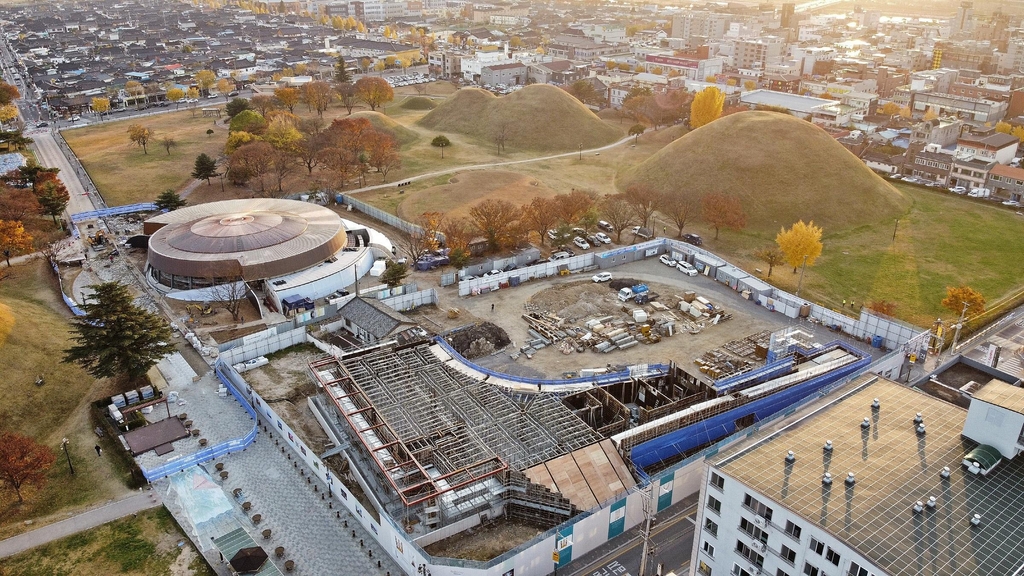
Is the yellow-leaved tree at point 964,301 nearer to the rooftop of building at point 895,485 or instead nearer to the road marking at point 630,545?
the rooftop of building at point 895,485

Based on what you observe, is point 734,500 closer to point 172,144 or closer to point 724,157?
point 724,157

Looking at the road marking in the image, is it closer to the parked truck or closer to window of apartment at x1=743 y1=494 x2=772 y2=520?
window of apartment at x1=743 y1=494 x2=772 y2=520

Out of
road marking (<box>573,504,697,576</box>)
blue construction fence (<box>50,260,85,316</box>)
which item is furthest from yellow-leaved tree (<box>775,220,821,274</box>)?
blue construction fence (<box>50,260,85,316</box>)

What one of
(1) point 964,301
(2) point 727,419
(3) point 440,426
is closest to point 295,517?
(3) point 440,426

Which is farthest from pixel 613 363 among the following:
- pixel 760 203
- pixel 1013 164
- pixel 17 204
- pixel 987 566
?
pixel 1013 164

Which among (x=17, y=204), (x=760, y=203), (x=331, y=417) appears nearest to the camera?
(x=331, y=417)

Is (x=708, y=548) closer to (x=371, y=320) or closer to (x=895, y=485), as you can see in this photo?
(x=895, y=485)

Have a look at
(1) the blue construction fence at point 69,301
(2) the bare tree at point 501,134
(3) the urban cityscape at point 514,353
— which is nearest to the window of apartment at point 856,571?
(3) the urban cityscape at point 514,353
